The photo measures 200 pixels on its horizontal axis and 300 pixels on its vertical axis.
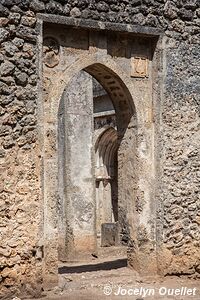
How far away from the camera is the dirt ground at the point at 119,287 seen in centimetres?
617

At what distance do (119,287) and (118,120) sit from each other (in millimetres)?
2251

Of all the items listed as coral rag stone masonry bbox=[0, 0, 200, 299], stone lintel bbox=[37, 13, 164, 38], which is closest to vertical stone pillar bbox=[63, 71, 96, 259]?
coral rag stone masonry bbox=[0, 0, 200, 299]

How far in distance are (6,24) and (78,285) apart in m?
3.17

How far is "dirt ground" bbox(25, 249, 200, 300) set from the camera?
20.2 feet

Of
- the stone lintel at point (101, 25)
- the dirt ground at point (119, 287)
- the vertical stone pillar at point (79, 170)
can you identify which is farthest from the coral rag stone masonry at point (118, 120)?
the vertical stone pillar at point (79, 170)

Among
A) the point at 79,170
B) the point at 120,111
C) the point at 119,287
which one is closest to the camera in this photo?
the point at 119,287

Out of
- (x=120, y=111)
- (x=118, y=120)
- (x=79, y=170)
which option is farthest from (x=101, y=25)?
(x=79, y=170)

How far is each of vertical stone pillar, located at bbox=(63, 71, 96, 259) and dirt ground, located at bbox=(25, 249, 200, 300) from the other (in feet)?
8.51

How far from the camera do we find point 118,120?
A: 741 cm

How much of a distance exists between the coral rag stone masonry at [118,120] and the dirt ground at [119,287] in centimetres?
16

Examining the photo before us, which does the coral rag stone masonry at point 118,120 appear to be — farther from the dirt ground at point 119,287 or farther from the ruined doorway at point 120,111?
the dirt ground at point 119,287

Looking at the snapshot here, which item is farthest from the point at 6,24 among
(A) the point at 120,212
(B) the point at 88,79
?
(B) the point at 88,79

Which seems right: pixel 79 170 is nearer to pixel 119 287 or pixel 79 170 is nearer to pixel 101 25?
pixel 119 287

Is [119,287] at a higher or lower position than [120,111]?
lower
